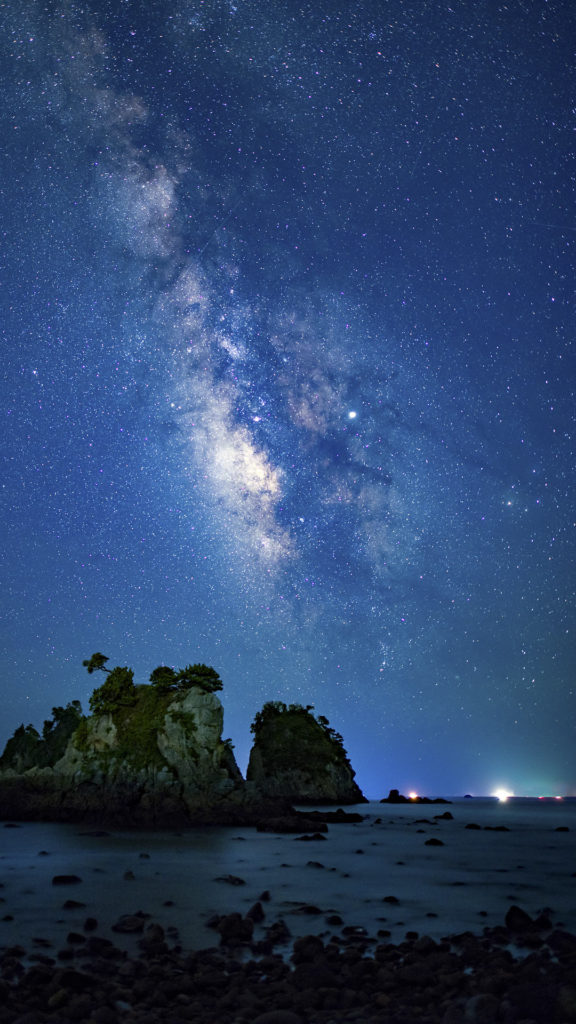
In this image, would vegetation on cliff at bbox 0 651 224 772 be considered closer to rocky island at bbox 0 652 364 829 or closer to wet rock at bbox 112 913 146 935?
rocky island at bbox 0 652 364 829

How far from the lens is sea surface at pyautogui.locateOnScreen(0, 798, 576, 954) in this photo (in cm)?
1448

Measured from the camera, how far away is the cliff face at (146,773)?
5109 cm

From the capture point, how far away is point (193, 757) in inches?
2159

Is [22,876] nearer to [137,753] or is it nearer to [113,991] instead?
[113,991]

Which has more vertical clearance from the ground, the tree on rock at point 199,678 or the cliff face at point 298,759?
the tree on rock at point 199,678

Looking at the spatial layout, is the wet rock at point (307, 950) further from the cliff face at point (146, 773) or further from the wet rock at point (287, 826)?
the cliff face at point (146, 773)

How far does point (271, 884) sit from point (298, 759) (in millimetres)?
89049

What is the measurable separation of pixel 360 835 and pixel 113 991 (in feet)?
134

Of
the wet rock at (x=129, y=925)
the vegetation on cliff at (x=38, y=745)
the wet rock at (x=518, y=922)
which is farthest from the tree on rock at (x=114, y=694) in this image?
the wet rock at (x=518, y=922)

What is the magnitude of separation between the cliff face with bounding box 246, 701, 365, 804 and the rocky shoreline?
95.0m

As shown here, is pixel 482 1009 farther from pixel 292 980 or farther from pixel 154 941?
pixel 154 941

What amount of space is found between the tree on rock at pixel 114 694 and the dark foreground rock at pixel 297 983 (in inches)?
1980

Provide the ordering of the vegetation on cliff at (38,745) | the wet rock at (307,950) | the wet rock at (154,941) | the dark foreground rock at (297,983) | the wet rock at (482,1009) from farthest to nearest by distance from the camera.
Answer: the vegetation on cliff at (38,745) → the wet rock at (154,941) → the wet rock at (307,950) → the dark foreground rock at (297,983) → the wet rock at (482,1009)

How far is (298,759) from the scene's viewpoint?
10394 centimetres
